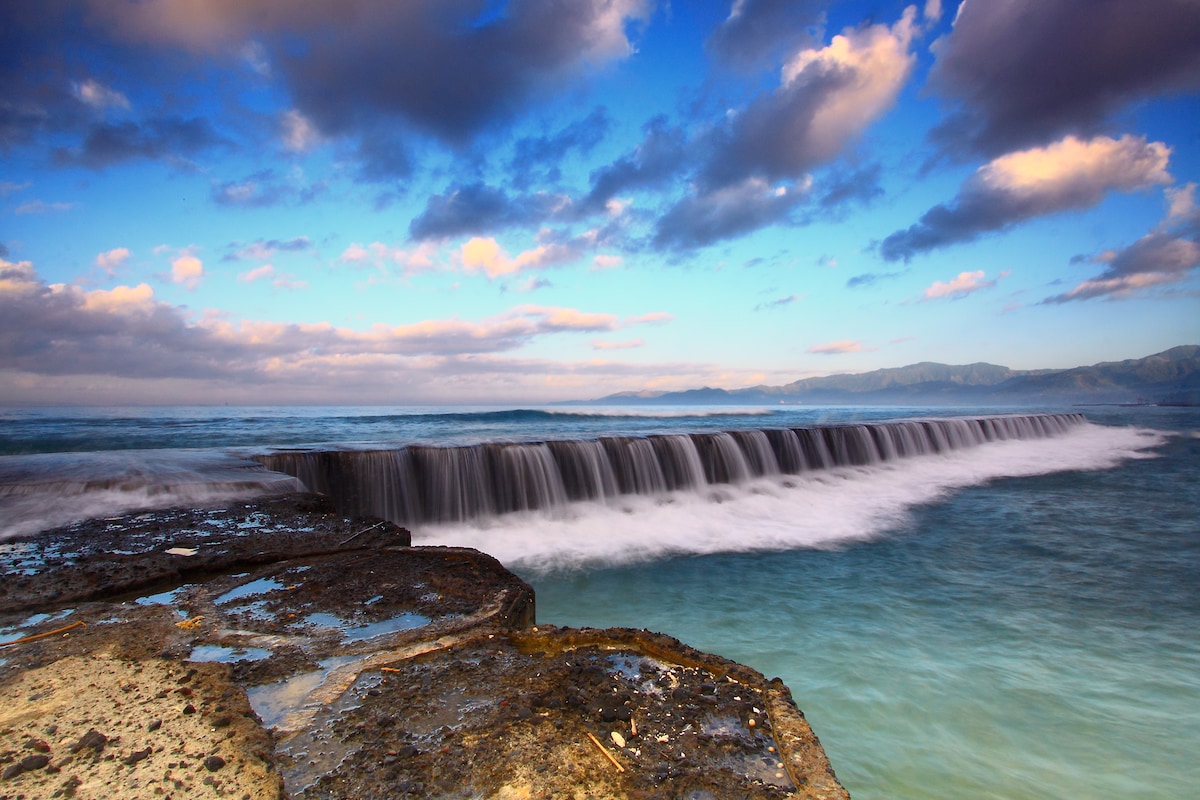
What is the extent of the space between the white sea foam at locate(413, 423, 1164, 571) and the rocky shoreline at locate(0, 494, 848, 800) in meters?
5.95

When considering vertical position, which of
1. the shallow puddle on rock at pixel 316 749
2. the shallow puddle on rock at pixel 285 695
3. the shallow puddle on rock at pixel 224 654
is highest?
the shallow puddle on rock at pixel 224 654

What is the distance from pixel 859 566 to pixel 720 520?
3407 millimetres

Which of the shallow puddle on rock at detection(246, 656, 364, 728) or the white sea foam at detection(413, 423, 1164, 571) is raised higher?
the shallow puddle on rock at detection(246, 656, 364, 728)

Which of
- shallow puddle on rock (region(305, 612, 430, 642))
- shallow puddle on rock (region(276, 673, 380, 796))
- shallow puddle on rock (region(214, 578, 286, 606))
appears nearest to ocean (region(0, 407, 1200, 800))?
shallow puddle on rock (region(305, 612, 430, 642))

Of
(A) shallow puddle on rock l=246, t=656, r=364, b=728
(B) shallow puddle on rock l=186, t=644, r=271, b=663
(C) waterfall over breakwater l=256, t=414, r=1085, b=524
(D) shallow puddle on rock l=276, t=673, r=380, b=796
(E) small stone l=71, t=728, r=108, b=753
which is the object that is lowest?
(C) waterfall over breakwater l=256, t=414, r=1085, b=524

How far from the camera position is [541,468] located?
507 inches

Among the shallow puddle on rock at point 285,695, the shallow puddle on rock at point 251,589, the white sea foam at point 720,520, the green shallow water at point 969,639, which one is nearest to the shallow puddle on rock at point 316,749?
the shallow puddle on rock at point 285,695

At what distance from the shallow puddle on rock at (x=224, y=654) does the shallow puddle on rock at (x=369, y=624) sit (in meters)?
0.36

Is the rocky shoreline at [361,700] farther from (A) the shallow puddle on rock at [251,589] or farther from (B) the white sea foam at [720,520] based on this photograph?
(B) the white sea foam at [720,520]

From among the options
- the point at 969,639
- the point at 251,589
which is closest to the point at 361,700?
the point at 251,589

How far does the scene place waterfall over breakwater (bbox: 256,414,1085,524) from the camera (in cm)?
1110

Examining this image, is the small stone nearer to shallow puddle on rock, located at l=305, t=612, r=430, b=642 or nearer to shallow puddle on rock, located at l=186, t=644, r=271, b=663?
shallow puddle on rock, located at l=186, t=644, r=271, b=663

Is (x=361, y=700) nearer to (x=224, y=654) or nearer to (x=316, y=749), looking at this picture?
(x=316, y=749)

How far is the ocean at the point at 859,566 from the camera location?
14.5ft
